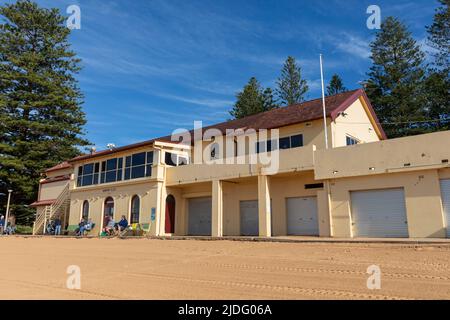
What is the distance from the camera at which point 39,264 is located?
11.0 m

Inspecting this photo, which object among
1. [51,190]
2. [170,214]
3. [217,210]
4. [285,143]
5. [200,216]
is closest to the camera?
[285,143]

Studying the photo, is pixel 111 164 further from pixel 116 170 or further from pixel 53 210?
pixel 53 210

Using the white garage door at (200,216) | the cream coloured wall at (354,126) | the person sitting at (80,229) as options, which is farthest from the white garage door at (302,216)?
the person sitting at (80,229)

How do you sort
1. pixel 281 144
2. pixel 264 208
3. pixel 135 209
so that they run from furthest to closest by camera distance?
1. pixel 135 209
2. pixel 281 144
3. pixel 264 208

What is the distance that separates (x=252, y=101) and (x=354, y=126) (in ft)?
77.5

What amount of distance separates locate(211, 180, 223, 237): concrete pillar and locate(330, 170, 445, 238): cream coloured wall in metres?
6.73

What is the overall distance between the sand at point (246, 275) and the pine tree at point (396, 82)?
23.7 m

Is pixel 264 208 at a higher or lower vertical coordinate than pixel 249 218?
higher

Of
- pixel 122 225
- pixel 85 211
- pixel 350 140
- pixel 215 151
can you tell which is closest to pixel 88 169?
pixel 85 211

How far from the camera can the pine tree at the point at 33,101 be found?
3984 centimetres

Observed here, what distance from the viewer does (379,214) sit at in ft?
55.6
